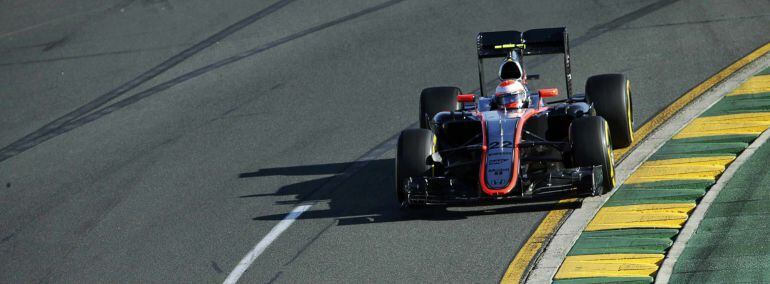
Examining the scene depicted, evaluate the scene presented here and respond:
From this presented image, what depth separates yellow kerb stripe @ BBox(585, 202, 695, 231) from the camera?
11406 mm

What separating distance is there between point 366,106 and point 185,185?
10.3 ft

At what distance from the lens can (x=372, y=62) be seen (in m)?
18.6

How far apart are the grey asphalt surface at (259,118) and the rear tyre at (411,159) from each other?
40 centimetres

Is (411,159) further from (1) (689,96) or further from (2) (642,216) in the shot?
(1) (689,96)

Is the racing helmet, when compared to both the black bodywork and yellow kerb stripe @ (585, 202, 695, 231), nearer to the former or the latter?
the black bodywork

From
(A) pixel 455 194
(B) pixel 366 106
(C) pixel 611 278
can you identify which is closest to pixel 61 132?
(B) pixel 366 106

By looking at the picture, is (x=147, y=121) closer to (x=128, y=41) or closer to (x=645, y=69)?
(x=128, y=41)

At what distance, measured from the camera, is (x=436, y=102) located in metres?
14.0

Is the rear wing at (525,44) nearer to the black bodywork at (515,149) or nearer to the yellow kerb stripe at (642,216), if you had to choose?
the black bodywork at (515,149)

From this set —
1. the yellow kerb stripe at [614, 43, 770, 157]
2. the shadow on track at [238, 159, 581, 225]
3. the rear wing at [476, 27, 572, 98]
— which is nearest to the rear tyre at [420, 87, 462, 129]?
the rear wing at [476, 27, 572, 98]

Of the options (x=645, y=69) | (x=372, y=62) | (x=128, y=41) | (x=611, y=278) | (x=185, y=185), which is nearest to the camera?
(x=611, y=278)

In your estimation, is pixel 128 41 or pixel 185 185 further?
pixel 128 41

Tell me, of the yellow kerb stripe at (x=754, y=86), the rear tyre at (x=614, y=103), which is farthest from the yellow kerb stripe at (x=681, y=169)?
the yellow kerb stripe at (x=754, y=86)

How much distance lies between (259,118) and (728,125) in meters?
6.23
